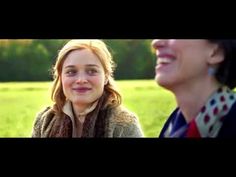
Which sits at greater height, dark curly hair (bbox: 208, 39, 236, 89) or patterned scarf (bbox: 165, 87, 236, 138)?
dark curly hair (bbox: 208, 39, 236, 89)

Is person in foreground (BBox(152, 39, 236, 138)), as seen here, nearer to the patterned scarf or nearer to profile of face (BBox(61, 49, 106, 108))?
the patterned scarf

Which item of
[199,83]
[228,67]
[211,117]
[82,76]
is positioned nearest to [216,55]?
[228,67]

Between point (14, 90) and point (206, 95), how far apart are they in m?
1.20

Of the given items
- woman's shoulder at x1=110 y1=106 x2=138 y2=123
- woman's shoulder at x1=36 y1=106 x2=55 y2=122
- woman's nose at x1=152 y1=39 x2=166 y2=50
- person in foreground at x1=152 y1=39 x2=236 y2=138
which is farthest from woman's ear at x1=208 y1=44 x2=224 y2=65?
woman's shoulder at x1=36 y1=106 x2=55 y2=122

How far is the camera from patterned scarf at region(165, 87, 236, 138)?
2.97 m

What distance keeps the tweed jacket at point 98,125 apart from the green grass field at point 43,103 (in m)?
0.04

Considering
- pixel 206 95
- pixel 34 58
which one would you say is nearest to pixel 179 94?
pixel 206 95

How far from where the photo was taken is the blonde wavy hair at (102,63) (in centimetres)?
313

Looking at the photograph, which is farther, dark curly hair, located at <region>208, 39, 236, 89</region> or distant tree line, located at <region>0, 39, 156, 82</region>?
distant tree line, located at <region>0, 39, 156, 82</region>

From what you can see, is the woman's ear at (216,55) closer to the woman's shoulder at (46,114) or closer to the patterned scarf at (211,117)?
the patterned scarf at (211,117)

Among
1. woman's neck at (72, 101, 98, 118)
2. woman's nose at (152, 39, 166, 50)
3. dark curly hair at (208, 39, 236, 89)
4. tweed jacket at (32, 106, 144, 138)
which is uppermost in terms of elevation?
woman's nose at (152, 39, 166, 50)

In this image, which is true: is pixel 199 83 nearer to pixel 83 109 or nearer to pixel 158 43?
pixel 158 43
